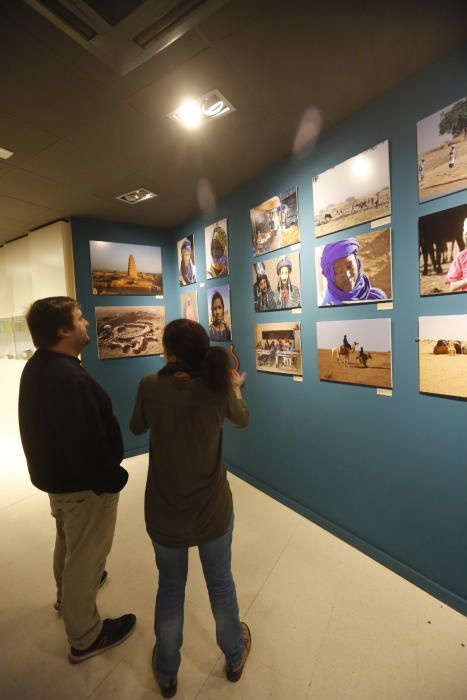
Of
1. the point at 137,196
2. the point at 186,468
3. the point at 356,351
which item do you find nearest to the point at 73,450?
the point at 186,468

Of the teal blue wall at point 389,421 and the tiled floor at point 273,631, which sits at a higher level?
the teal blue wall at point 389,421

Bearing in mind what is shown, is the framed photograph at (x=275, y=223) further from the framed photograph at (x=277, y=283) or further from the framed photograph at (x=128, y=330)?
the framed photograph at (x=128, y=330)

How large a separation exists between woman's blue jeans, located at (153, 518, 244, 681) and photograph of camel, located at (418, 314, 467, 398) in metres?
1.29

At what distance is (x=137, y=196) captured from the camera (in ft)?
9.95

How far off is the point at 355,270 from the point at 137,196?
2.22 meters

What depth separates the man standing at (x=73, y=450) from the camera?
134 centimetres

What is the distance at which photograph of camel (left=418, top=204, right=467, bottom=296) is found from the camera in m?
1.53

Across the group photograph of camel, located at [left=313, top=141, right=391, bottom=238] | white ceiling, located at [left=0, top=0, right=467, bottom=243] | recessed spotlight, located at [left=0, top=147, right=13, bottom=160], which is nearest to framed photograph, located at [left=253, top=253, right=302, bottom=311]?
photograph of camel, located at [left=313, top=141, right=391, bottom=238]

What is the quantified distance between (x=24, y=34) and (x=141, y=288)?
2750 millimetres

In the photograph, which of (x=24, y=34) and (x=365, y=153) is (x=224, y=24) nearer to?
(x=24, y=34)

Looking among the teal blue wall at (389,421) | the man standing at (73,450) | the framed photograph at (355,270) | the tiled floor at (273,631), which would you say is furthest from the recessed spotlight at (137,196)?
the tiled floor at (273,631)

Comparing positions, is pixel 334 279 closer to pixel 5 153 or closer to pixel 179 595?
pixel 179 595

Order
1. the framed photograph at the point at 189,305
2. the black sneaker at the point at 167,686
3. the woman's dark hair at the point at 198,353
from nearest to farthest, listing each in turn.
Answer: the woman's dark hair at the point at 198,353 < the black sneaker at the point at 167,686 < the framed photograph at the point at 189,305

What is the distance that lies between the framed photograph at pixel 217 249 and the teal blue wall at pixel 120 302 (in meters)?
0.93
